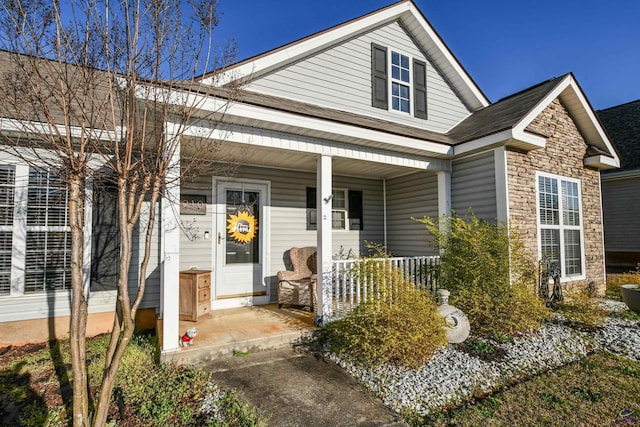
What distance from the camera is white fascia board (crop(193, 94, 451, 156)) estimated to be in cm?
415

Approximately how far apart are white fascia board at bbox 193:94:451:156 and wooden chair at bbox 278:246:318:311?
2.59 meters

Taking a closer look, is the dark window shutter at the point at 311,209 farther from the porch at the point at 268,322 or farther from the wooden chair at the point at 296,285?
the porch at the point at 268,322

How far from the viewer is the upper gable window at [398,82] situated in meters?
7.07

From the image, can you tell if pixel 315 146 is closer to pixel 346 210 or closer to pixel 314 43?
pixel 314 43

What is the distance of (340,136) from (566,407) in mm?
4146

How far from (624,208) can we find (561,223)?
21.7 feet

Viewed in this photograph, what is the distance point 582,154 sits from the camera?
743cm

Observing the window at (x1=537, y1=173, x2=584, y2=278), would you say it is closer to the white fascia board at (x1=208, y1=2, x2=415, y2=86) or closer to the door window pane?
the white fascia board at (x1=208, y1=2, x2=415, y2=86)

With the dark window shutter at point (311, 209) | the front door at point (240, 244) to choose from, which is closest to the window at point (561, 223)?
the dark window shutter at point (311, 209)

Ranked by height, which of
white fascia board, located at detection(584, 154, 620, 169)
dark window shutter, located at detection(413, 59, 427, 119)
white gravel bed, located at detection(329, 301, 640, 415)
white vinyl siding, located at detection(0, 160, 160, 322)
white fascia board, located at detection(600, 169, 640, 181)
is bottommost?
white gravel bed, located at detection(329, 301, 640, 415)

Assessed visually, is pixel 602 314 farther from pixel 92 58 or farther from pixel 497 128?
pixel 92 58

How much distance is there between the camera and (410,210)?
7477mm

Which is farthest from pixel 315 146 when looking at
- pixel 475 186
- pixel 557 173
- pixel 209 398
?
pixel 557 173

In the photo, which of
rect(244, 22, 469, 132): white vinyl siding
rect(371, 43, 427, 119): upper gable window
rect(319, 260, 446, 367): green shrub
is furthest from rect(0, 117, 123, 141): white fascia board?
rect(371, 43, 427, 119): upper gable window
